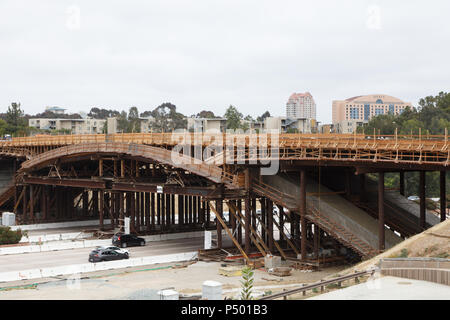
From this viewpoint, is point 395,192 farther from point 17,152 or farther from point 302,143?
point 17,152

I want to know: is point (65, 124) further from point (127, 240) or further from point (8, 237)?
point (127, 240)

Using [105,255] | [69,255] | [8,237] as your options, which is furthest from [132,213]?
[105,255]

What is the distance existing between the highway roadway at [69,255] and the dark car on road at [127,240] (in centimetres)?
67

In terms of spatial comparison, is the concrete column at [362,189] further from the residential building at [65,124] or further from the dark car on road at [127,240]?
the residential building at [65,124]

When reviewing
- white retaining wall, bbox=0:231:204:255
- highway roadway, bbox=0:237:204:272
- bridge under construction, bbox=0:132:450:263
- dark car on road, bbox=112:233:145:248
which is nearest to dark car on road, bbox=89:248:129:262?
highway roadway, bbox=0:237:204:272

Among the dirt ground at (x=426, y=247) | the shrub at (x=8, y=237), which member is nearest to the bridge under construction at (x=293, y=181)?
the dirt ground at (x=426, y=247)

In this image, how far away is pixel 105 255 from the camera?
1673 inches

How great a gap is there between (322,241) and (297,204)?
6015 millimetres

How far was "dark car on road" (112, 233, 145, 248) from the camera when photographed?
164 feet

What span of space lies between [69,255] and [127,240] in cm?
546

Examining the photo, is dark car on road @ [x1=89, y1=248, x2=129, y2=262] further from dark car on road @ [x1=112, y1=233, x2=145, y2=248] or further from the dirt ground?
the dirt ground

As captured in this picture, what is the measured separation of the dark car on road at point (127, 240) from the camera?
5003 cm
